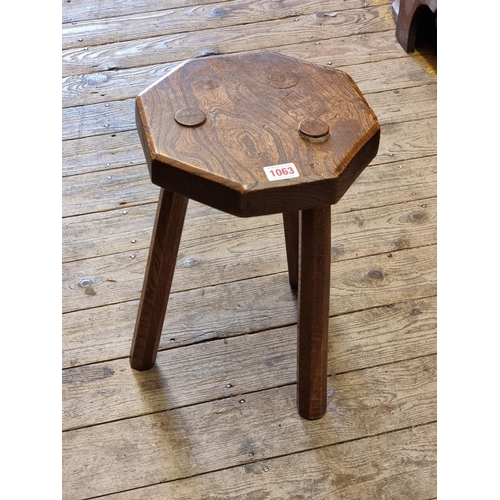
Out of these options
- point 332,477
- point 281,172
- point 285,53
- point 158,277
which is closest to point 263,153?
point 281,172

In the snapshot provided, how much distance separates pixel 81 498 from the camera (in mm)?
1362

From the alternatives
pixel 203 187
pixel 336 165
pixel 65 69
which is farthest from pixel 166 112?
pixel 65 69

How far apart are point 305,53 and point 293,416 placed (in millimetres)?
1280

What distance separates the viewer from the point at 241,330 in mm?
1644

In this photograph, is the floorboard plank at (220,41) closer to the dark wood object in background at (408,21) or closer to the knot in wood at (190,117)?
the dark wood object in background at (408,21)

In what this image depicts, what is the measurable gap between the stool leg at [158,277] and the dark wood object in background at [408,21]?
1246 mm

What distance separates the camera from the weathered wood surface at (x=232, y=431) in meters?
1.40

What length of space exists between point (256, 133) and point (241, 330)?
53 cm

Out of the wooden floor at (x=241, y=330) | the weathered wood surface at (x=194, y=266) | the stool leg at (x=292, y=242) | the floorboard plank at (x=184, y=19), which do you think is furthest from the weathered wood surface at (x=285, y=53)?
the stool leg at (x=292, y=242)

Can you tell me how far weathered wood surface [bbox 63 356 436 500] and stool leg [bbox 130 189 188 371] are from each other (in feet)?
0.23

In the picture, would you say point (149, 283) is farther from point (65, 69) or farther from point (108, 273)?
point (65, 69)

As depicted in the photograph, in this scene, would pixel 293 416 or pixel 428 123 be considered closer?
pixel 293 416

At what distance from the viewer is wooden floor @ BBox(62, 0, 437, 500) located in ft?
4.61

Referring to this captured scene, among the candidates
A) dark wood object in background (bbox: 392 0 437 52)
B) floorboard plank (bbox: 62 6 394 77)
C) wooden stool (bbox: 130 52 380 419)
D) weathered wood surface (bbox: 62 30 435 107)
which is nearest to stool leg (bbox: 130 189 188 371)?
wooden stool (bbox: 130 52 380 419)
